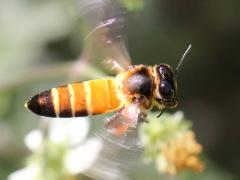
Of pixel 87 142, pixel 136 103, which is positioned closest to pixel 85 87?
pixel 136 103

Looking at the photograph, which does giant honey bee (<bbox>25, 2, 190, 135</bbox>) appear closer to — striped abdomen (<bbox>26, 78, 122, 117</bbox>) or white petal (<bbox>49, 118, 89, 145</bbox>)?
striped abdomen (<bbox>26, 78, 122, 117</bbox>)

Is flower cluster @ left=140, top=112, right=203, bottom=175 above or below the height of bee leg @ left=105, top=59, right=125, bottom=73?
below

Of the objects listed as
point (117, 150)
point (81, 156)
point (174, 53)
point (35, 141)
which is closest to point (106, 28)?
point (117, 150)

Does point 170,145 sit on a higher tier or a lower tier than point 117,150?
lower

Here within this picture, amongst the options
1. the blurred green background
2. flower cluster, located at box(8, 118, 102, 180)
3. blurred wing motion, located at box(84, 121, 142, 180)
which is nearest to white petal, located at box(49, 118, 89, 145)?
flower cluster, located at box(8, 118, 102, 180)

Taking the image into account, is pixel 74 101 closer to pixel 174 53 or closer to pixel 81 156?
pixel 81 156
